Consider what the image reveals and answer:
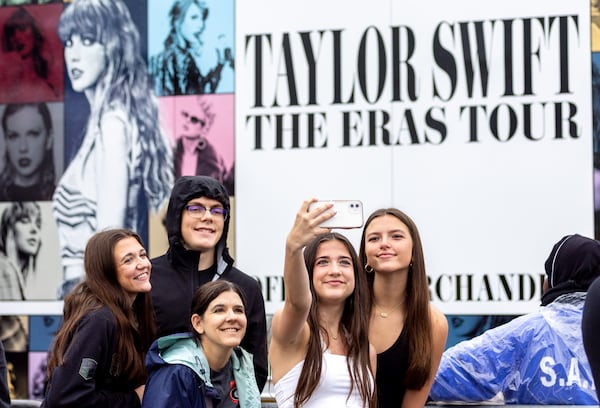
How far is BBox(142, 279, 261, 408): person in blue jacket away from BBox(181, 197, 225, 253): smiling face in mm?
238

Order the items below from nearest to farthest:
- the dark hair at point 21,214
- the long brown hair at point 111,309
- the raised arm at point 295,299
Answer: the raised arm at point 295,299
the long brown hair at point 111,309
the dark hair at point 21,214

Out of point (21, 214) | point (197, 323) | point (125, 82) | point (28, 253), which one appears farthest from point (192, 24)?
point (197, 323)

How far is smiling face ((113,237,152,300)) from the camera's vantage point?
10.8 feet

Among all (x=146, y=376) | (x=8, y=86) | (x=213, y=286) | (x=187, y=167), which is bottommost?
(x=146, y=376)

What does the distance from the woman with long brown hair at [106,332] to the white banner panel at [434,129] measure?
1164 mm

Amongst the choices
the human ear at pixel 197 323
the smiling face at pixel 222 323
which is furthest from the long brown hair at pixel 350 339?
the human ear at pixel 197 323

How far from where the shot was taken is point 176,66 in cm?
468

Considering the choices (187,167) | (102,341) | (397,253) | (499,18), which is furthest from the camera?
(187,167)

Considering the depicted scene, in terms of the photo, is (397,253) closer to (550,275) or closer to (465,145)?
(550,275)

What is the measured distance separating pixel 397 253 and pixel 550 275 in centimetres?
65

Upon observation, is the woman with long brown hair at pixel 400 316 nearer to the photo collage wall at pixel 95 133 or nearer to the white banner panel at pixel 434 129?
the white banner panel at pixel 434 129

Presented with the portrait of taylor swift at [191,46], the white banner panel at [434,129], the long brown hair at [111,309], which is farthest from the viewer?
the portrait of taylor swift at [191,46]

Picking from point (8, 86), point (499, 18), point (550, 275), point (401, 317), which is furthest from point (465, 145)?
point (8, 86)

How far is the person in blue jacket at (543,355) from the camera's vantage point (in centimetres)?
351
